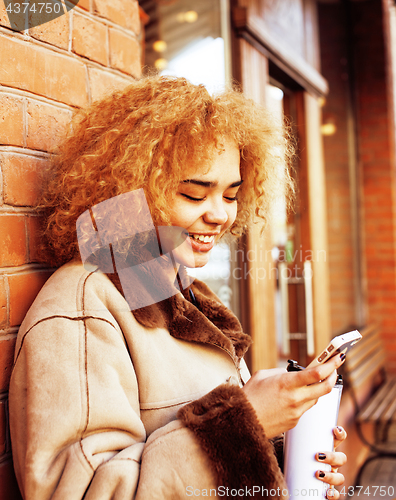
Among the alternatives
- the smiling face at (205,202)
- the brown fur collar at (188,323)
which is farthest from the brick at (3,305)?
the smiling face at (205,202)

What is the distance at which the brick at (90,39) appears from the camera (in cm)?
121

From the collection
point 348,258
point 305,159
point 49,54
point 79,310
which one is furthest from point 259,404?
point 348,258

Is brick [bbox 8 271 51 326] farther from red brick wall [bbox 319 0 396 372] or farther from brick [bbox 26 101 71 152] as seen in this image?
red brick wall [bbox 319 0 396 372]

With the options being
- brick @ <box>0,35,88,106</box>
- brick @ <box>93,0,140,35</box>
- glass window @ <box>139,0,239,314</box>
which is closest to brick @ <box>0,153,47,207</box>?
brick @ <box>0,35,88,106</box>

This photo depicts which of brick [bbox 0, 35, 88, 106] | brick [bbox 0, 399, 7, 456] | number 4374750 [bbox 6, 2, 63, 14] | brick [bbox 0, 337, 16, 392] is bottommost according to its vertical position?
brick [bbox 0, 399, 7, 456]

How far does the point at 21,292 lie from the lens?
1.02 meters

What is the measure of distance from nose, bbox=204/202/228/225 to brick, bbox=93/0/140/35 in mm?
690

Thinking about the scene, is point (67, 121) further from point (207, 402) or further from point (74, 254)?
point (207, 402)

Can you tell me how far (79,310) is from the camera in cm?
88

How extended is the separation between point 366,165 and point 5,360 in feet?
15.9

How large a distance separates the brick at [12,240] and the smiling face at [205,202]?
0.35m

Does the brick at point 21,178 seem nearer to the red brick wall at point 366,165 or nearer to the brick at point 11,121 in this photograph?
the brick at point 11,121

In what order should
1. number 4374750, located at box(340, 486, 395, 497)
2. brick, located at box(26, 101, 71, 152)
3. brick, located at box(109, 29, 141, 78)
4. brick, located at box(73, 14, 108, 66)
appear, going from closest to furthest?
1. brick, located at box(26, 101, 71, 152)
2. brick, located at box(73, 14, 108, 66)
3. brick, located at box(109, 29, 141, 78)
4. number 4374750, located at box(340, 486, 395, 497)

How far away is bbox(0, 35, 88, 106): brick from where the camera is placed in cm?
101
